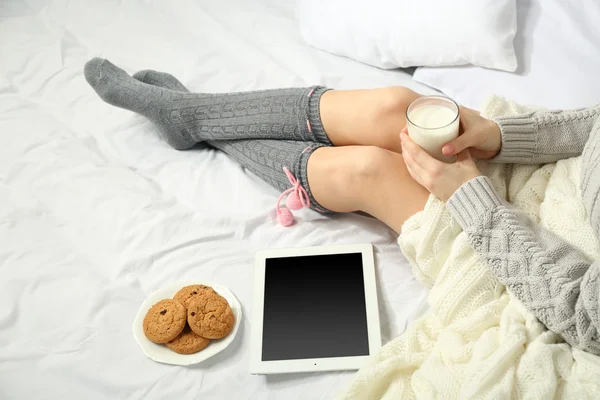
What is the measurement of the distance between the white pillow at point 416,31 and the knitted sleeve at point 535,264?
20.5 inches

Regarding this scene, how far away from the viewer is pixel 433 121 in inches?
35.4

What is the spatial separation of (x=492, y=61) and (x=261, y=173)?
586mm

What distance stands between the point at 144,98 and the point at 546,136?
89 centimetres

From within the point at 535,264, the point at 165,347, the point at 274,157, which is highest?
the point at 535,264

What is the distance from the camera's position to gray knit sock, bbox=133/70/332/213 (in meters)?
1.13

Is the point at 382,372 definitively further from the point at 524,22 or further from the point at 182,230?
the point at 524,22

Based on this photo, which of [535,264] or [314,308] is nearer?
[535,264]

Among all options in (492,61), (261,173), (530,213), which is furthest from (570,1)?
(261,173)

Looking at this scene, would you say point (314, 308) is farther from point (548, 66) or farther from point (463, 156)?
point (548, 66)

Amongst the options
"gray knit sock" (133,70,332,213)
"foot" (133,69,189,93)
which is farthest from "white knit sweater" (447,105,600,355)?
"foot" (133,69,189,93)

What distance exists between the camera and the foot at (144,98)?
4.35 ft

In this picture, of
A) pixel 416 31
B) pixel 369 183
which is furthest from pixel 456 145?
pixel 416 31

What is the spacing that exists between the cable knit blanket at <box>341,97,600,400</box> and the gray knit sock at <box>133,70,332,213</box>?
26cm

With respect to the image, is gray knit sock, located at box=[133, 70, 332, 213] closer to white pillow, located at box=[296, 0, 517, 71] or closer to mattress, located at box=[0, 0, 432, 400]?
mattress, located at box=[0, 0, 432, 400]
